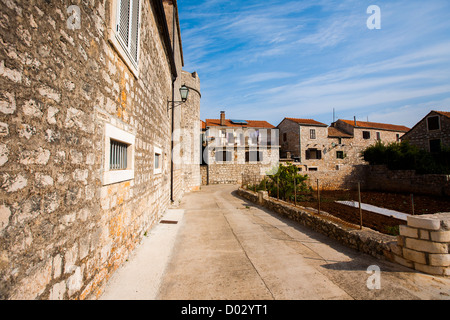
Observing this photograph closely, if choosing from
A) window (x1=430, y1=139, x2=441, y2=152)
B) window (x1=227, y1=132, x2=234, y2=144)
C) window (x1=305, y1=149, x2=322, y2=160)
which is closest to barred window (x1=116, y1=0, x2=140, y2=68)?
window (x1=227, y1=132, x2=234, y2=144)

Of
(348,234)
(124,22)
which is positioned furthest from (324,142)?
(124,22)

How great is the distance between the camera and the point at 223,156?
24234 millimetres

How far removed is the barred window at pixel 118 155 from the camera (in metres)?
3.13

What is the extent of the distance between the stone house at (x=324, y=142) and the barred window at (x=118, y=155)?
1003 inches

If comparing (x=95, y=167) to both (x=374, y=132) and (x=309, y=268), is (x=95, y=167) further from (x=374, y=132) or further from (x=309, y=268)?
(x=374, y=132)

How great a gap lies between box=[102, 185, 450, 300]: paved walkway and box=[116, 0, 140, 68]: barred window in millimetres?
3569

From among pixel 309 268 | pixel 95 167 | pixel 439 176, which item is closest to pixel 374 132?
pixel 439 176

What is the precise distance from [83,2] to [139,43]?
2.00 meters

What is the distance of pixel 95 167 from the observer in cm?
251

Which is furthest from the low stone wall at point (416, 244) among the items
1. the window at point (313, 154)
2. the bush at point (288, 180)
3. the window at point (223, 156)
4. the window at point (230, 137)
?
the window at point (313, 154)

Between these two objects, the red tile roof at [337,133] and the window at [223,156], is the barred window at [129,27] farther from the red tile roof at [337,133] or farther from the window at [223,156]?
the red tile roof at [337,133]

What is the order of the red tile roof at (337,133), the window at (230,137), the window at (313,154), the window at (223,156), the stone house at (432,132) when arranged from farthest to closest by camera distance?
the red tile roof at (337,133) → the window at (313,154) → the window at (230,137) → the window at (223,156) → the stone house at (432,132)

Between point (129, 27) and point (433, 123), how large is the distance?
91.9 ft

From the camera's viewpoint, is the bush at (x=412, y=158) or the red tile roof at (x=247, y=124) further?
the red tile roof at (x=247, y=124)
